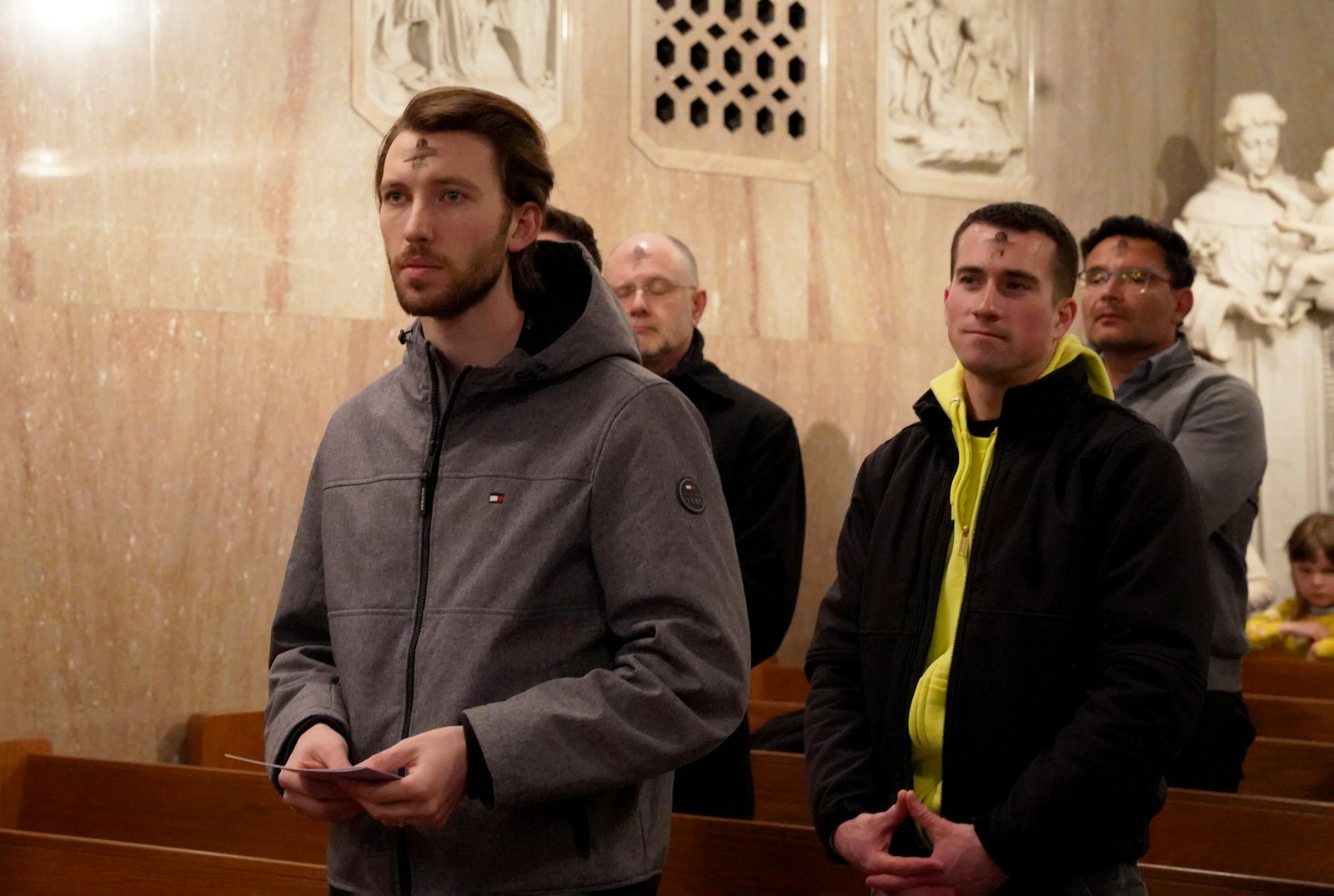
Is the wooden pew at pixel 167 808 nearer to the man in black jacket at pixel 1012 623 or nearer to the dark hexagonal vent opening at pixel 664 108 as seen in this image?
the man in black jacket at pixel 1012 623

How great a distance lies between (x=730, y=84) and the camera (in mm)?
6172

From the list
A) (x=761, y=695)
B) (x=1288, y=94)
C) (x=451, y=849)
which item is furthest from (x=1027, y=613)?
(x=1288, y=94)

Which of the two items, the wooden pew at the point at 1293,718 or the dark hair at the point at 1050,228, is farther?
the wooden pew at the point at 1293,718

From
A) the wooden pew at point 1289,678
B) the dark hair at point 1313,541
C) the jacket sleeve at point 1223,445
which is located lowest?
the wooden pew at point 1289,678

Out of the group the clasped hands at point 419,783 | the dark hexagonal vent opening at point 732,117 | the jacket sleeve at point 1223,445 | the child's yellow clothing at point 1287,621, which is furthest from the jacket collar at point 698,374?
the child's yellow clothing at point 1287,621

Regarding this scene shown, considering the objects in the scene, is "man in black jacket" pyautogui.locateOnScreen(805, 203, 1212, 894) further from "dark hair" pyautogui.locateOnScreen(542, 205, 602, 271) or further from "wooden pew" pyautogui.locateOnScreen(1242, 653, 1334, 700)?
"wooden pew" pyautogui.locateOnScreen(1242, 653, 1334, 700)

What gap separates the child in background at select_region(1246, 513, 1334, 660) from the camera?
243 inches

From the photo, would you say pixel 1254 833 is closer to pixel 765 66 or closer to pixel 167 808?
pixel 167 808

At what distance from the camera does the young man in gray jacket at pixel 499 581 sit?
1860 millimetres

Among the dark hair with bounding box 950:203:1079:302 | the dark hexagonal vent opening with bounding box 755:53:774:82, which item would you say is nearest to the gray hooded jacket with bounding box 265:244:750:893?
the dark hair with bounding box 950:203:1079:302

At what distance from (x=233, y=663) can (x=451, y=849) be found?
3485mm

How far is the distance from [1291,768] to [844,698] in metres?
2.08

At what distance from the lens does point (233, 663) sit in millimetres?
5168

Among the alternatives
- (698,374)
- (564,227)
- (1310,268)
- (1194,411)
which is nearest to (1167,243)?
(1194,411)
